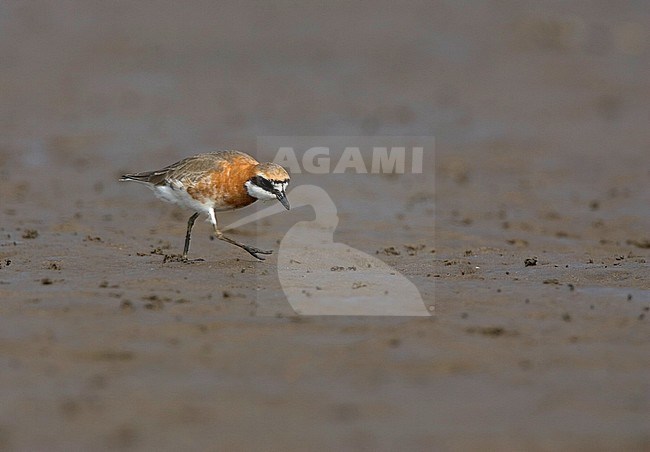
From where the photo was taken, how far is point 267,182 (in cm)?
987

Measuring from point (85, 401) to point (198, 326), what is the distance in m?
1.45

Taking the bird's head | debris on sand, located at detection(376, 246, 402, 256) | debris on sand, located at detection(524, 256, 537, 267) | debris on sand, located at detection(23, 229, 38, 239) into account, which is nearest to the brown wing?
the bird's head

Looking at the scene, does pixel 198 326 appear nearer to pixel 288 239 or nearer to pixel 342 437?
pixel 342 437

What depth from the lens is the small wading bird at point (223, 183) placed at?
9898 mm

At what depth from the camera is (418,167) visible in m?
15.4

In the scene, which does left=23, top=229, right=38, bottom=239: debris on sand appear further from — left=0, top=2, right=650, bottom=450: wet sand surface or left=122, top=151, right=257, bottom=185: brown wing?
left=122, top=151, right=257, bottom=185: brown wing

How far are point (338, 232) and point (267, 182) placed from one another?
216cm

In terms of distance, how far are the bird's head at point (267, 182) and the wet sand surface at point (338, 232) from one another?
68cm

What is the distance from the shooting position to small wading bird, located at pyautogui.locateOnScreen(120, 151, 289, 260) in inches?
390

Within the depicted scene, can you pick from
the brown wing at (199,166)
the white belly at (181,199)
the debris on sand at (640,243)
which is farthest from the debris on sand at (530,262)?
the white belly at (181,199)

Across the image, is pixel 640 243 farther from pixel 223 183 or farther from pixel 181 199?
pixel 181 199

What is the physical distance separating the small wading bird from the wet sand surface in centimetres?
60

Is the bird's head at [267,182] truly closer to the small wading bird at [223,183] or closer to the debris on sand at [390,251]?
the small wading bird at [223,183]

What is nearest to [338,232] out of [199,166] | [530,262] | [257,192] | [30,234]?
[257,192]
